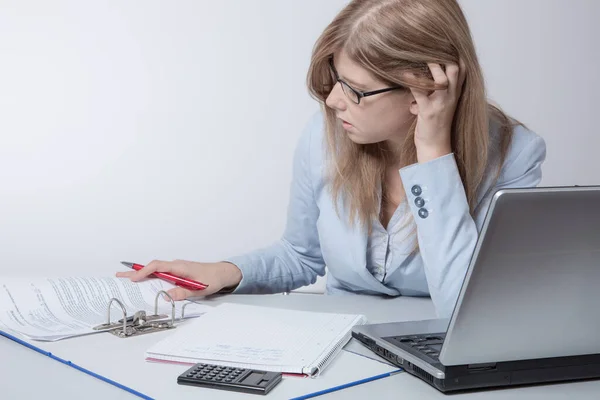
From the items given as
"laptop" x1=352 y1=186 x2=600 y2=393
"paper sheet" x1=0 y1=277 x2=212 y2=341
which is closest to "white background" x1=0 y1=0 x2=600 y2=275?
"paper sheet" x1=0 y1=277 x2=212 y2=341

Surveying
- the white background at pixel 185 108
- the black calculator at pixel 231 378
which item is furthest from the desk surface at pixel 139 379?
the white background at pixel 185 108

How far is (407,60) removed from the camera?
1419 mm

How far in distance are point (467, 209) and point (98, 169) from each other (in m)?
2.18

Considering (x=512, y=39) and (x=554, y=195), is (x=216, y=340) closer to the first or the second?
(x=554, y=195)

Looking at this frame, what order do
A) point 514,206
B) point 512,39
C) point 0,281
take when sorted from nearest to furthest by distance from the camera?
point 514,206 < point 0,281 < point 512,39

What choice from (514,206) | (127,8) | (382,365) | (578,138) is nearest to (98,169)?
(127,8)

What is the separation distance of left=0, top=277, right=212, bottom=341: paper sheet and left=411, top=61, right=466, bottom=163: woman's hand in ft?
1.56

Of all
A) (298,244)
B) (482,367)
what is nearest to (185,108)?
(298,244)

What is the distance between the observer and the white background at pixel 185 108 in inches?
124

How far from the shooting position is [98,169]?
3266 millimetres

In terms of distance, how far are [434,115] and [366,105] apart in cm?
12

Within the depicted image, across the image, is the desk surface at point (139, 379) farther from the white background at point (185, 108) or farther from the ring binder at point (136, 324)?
the white background at point (185, 108)

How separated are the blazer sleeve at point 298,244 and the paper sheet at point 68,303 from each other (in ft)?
0.94

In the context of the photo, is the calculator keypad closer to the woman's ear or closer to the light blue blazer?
the light blue blazer
